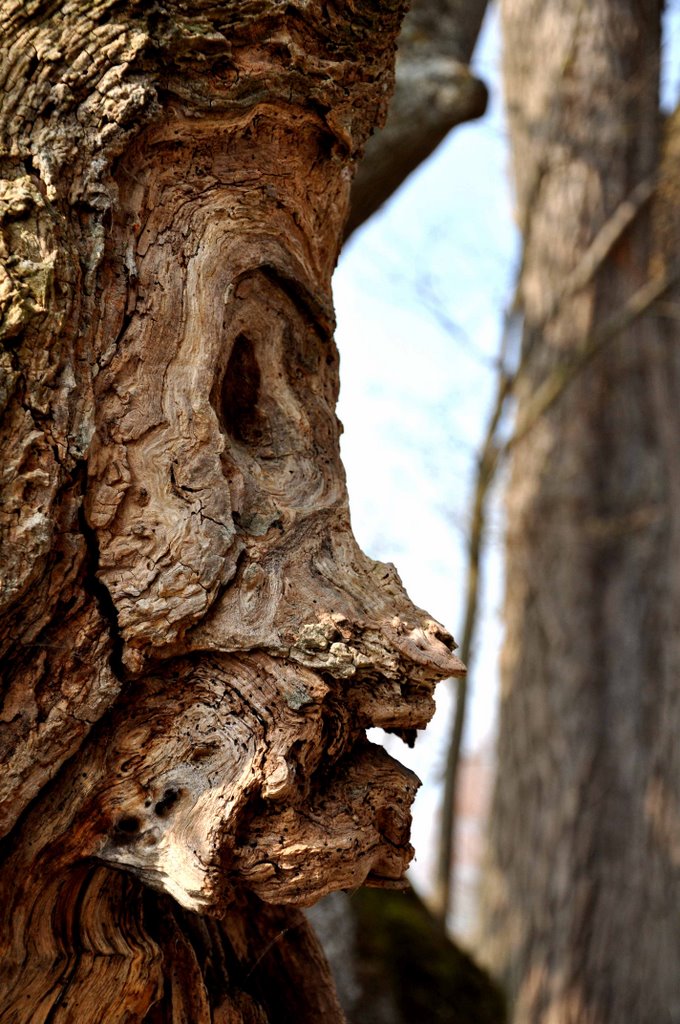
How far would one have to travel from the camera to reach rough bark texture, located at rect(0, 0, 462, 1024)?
4.47 ft

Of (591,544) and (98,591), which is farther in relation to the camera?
(591,544)

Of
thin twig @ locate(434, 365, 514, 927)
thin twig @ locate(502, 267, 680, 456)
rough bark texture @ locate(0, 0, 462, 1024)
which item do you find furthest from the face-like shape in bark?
thin twig @ locate(502, 267, 680, 456)

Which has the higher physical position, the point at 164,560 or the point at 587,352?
the point at 587,352

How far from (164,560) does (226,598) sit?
0.11 meters

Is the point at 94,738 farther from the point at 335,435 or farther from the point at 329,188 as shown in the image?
the point at 329,188

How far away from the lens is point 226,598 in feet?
4.74

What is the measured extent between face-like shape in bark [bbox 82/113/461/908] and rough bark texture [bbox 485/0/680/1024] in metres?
4.10

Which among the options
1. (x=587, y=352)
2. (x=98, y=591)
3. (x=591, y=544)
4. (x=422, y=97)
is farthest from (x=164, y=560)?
(x=591, y=544)

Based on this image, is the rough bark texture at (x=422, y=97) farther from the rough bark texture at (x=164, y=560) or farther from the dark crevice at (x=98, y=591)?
the dark crevice at (x=98, y=591)

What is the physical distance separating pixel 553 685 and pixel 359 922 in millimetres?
2426

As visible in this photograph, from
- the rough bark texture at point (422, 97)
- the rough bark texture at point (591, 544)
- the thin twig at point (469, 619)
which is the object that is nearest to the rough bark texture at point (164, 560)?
the rough bark texture at point (422, 97)

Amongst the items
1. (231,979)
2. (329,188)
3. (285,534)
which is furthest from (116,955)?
(329,188)

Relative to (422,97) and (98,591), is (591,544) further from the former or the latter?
(98,591)

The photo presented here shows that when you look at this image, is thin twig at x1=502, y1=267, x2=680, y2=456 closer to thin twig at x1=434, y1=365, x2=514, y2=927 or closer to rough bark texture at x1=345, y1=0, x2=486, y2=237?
thin twig at x1=434, y1=365, x2=514, y2=927
